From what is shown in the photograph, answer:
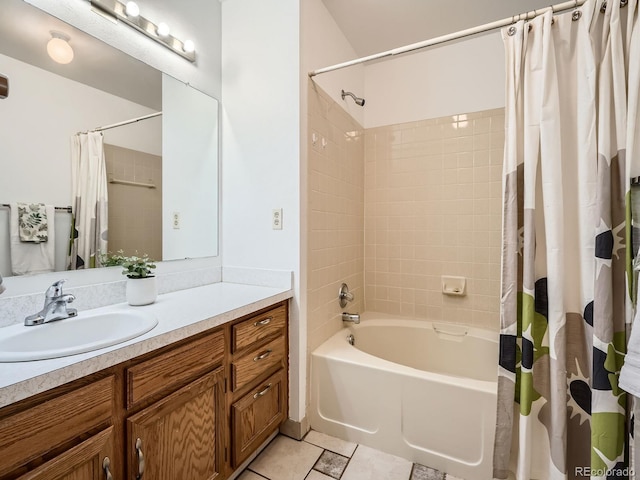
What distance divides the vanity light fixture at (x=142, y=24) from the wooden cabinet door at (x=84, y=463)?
1718 mm

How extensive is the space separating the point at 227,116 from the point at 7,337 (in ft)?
5.00

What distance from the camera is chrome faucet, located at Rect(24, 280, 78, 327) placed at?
1033mm

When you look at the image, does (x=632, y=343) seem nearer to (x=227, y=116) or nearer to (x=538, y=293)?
(x=538, y=293)

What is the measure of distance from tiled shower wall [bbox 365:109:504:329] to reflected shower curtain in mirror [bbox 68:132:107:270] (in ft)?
6.16

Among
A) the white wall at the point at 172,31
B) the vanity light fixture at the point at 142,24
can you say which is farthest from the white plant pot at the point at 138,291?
the vanity light fixture at the point at 142,24

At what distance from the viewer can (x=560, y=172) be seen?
1212 millimetres

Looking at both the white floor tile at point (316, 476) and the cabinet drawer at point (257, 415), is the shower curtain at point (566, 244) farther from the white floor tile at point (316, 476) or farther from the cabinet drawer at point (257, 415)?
the cabinet drawer at point (257, 415)

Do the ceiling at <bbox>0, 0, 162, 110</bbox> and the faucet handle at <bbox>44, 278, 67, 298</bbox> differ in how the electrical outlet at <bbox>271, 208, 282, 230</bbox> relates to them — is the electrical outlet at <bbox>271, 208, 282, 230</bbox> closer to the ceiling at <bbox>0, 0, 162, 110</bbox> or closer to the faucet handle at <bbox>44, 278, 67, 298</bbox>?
the ceiling at <bbox>0, 0, 162, 110</bbox>

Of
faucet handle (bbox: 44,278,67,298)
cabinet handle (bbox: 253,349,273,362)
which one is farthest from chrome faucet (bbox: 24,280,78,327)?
cabinet handle (bbox: 253,349,273,362)

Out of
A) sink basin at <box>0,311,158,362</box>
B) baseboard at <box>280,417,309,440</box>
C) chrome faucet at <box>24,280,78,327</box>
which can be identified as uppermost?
chrome faucet at <box>24,280,78,327</box>

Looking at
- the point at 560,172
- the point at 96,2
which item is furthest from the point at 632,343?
the point at 96,2

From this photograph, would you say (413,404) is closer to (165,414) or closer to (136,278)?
(165,414)

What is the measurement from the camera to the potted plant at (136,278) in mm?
1331

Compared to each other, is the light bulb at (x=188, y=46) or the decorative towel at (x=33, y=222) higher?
the light bulb at (x=188, y=46)
